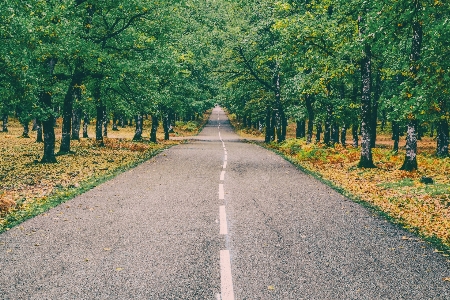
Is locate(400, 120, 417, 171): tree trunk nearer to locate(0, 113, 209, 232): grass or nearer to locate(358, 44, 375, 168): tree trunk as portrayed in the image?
locate(358, 44, 375, 168): tree trunk

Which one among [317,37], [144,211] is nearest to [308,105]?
[317,37]

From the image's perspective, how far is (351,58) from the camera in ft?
60.8

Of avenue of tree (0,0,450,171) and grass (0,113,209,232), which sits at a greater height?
avenue of tree (0,0,450,171)

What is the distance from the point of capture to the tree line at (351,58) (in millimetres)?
9641

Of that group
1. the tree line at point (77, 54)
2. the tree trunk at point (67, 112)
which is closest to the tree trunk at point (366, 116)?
the tree line at point (77, 54)

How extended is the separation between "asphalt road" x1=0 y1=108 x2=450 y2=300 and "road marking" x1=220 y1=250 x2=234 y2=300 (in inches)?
0.6

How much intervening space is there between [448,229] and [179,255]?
5.74 meters

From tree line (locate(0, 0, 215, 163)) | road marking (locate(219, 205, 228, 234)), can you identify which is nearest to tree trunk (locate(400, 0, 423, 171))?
road marking (locate(219, 205, 228, 234))

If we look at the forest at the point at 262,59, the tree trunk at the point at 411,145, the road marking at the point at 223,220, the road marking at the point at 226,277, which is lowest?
the road marking at the point at 226,277

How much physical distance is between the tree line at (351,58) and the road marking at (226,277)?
20.6 ft

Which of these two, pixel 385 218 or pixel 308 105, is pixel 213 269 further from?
pixel 308 105

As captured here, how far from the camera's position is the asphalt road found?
4992 mm

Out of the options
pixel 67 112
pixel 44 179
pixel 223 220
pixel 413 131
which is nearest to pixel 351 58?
pixel 413 131

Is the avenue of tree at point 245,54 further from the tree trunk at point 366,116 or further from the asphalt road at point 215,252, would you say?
the asphalt road at point 215,252
